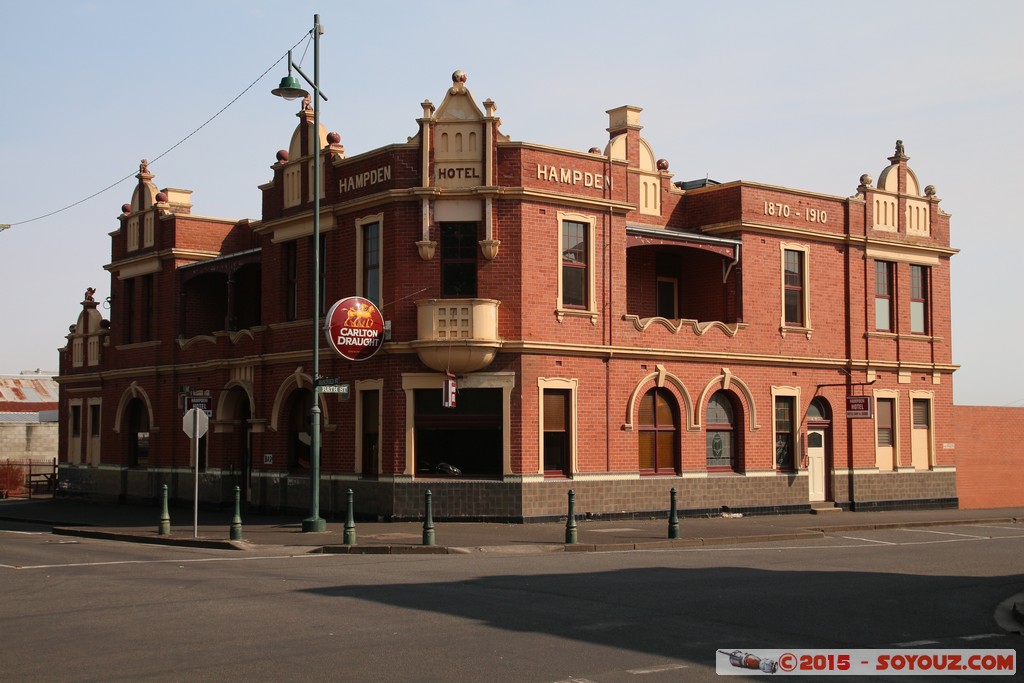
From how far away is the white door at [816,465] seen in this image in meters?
32.1

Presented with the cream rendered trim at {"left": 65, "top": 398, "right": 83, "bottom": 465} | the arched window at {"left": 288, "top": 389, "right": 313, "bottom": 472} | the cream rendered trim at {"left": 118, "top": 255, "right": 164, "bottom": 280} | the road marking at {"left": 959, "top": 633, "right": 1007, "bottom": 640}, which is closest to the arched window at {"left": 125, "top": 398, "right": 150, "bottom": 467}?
the cream rendered trim at {"left": 65, "top": 398, "right": 83, "bottom": 465}

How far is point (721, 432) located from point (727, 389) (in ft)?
3.72

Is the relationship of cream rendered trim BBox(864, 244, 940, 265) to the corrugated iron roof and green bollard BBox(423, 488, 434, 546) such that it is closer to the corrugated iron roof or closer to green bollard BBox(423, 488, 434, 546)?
green bollard BBox(423, 488, 434, 546)

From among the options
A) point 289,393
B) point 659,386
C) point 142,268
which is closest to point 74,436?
point 142,268

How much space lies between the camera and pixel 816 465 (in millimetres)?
32219

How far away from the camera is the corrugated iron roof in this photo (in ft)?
226

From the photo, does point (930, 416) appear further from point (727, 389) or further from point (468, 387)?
point (468, 387)

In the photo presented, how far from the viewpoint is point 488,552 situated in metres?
20.9

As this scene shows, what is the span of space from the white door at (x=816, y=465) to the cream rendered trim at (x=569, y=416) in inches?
330

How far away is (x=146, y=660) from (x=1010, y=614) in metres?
9.45

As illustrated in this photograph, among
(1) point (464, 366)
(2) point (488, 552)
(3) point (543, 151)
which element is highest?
(3) point (543, 151)

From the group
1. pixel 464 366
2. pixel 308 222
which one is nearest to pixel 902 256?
pixel 464 366

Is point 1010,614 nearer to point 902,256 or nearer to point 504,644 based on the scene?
point 504,644

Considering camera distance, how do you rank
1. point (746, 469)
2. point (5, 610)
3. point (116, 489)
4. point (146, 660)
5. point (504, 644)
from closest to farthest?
point (146, 660), point (504, 644), point (5, 610), point (746, 469), point (116, 489)
